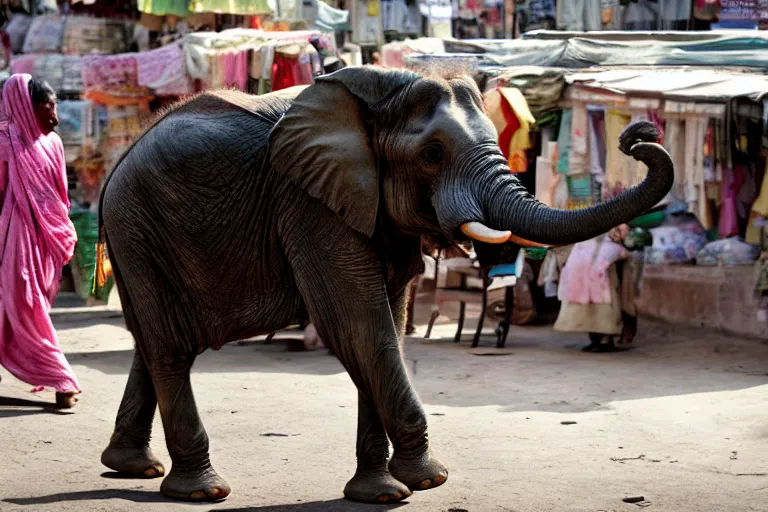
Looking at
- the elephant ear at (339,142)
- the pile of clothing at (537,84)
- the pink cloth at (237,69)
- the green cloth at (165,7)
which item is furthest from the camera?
the green cloth at (165,7)

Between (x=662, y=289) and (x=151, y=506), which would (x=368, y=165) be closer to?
(x=151, y=506)

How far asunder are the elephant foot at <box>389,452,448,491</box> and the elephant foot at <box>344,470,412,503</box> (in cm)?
17

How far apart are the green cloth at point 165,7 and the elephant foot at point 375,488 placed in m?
12.5

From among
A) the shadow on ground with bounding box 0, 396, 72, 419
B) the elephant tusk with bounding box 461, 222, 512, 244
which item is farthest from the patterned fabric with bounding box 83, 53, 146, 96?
the elephant tusk with bounding box 461, 222, 512, 244

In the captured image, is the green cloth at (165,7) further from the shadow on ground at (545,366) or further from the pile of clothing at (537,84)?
the shadow on ground at (545,366)

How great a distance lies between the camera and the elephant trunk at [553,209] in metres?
5.40

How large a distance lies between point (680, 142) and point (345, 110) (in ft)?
24.4

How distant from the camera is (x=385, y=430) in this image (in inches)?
247

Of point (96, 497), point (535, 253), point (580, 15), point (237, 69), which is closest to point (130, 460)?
point (96, 497)

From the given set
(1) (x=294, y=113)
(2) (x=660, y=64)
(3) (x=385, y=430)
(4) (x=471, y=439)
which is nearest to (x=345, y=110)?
(1) (x=294, y=113)

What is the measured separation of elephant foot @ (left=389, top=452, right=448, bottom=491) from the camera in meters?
6.06

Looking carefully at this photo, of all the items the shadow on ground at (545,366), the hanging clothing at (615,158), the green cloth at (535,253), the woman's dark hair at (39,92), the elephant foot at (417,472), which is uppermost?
the woman's dark hair at (39,92)

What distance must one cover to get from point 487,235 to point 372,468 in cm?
133

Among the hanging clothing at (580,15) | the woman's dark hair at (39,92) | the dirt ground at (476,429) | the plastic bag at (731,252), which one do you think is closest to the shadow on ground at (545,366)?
the dirt ground at (476,429)
